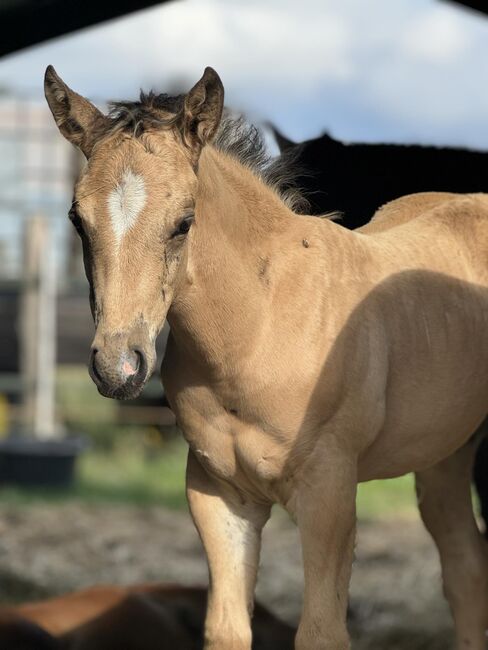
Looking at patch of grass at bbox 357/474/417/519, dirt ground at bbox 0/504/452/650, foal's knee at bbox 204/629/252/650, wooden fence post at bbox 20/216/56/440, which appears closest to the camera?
foal's knee at bbox 204/629/252/650

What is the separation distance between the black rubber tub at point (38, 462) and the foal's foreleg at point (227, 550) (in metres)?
6.52

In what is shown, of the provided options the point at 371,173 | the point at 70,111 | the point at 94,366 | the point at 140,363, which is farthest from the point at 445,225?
the point at 94,366

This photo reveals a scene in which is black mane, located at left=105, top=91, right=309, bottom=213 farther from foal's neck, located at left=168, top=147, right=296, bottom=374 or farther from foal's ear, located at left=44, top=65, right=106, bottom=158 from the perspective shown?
foal's neck, located at left=168, top=147, right=296, bottom=374

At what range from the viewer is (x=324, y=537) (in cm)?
371

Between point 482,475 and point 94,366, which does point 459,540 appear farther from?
point 94,366

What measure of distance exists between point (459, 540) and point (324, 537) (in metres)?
1.52

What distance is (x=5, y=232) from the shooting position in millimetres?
13539

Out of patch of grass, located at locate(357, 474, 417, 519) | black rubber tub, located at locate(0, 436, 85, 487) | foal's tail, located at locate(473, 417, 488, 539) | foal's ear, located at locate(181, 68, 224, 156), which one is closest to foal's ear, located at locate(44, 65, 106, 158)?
foal's ear, located at locate(181, 68, 224, 156)

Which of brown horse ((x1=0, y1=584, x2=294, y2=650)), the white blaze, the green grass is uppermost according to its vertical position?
the white blaze

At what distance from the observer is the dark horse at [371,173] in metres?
4.90

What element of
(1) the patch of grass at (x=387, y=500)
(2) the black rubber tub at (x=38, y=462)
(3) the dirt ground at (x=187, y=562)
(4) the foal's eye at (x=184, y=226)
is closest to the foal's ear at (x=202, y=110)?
(4) the foal's eye at (x=184, y=226)

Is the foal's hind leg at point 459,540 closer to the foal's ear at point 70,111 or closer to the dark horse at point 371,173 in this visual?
the dark horse at point 371,173

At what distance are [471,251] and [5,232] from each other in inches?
386

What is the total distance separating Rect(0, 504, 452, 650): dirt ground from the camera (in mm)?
6906
